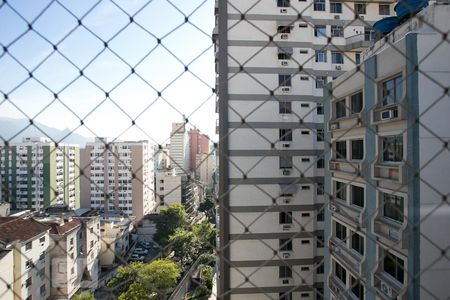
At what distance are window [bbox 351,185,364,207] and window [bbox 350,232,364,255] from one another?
0.28 m

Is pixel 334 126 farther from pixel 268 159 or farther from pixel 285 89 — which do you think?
pixel 285 89

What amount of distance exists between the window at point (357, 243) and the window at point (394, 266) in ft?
1.04

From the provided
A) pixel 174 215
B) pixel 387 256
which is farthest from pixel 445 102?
pixel 174 215

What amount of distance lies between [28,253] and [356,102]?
4.79 metres

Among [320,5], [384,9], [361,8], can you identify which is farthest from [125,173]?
[384,9]

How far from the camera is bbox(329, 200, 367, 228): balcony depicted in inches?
96.6

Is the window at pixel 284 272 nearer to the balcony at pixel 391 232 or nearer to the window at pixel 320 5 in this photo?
the balcony at pixel 391 232

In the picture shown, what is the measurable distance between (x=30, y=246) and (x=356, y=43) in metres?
5.81

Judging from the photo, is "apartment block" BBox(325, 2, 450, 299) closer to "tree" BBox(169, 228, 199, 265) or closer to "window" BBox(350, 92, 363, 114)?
"window" BBox(350, 92, 363, 114)

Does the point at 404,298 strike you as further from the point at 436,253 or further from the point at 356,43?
the point at 356,43

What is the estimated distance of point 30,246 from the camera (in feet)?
14.8

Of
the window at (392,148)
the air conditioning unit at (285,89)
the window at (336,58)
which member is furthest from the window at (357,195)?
the window at (336,58)

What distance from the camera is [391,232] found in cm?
208

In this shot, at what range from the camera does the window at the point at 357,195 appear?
269cm
